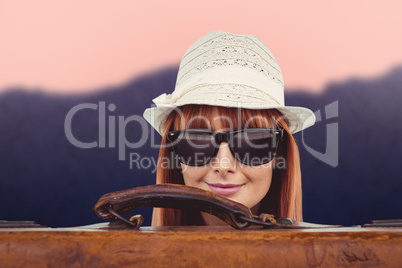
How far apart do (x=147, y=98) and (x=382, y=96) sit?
180 cm

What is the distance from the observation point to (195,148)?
1.24 meters

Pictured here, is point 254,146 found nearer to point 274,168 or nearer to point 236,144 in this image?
point 236,144

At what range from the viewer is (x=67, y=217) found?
2855 mm

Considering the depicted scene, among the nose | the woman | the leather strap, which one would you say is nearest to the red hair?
the woman

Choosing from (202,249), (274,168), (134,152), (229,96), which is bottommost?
(202,249)

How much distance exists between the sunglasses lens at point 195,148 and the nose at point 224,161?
0.03 meters

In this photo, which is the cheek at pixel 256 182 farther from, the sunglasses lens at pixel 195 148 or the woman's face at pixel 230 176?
the sunglasses lens at pixel 195 148

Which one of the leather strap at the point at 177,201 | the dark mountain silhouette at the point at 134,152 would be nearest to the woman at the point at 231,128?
the leather strap at the point at 177,201

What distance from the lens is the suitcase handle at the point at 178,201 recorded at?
620 mm

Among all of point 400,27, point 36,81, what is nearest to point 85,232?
point 36,81

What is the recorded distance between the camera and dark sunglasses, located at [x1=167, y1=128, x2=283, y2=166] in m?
1.21

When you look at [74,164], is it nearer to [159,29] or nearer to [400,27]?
[159,29]

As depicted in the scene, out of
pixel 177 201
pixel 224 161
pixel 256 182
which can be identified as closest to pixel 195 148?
pixel 224 161

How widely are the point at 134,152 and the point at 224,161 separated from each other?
168 cm
